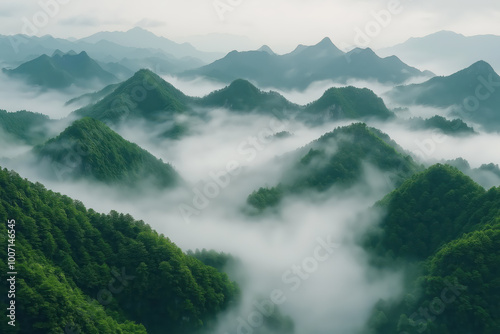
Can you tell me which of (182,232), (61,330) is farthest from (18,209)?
(182,232)

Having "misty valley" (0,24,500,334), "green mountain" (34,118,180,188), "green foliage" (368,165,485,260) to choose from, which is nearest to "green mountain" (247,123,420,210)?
"misty valley" (0,24,500,334)

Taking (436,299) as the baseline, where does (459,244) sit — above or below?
above

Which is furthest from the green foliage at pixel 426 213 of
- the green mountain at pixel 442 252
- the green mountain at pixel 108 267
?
the green mountain at pixel 108 267

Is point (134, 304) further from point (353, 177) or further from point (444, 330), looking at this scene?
point (353, 177)

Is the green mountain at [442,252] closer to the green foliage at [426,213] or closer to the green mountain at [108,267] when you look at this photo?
the green foliage at [426,213]

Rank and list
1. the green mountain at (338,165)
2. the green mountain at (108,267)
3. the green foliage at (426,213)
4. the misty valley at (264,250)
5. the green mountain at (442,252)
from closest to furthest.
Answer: the green mountain at (108,267) < the misty valley at (264,250) < the green mountain at (442,252) < the green foliage at (426,213) < the green mountain at (338,165)

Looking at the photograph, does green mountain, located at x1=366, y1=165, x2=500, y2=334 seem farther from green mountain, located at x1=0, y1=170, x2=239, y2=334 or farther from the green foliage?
green mountain, located at x1=0, y1=170, x2=239, y2=334
